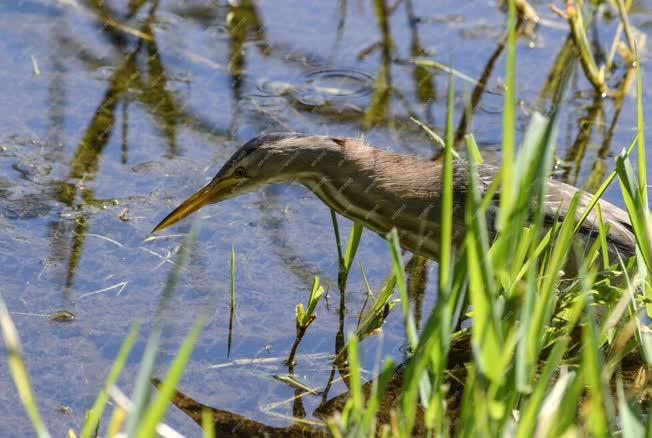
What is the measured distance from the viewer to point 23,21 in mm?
5242

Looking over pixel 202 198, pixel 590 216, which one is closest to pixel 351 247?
pixel 202 198

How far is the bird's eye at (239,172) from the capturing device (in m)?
3.60

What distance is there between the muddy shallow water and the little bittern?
256 millimetres

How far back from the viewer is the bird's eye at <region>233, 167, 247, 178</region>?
142 inches

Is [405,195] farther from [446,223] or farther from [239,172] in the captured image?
[446,223]

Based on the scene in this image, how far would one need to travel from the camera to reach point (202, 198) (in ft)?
12.1

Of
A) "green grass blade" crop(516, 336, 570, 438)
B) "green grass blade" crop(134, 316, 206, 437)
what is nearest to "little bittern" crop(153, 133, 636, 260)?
"green grass blade" crop(516, 336, 570, 438)

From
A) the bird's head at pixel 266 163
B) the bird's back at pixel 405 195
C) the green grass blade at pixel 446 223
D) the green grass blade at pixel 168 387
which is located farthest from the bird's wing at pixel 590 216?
the green grass blade at pixel 168 387

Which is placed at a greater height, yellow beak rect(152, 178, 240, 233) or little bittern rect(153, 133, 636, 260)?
little bittern rect(153, 133, 636, 260)

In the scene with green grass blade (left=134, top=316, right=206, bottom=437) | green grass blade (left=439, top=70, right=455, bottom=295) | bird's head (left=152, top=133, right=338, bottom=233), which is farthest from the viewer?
bird's head (left=152, top=133, right=338, bottom=233)

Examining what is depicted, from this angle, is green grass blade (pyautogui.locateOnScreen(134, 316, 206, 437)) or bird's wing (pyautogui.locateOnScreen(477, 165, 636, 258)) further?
bird's wing (pyautogui.locateOnScreen(477, 165, 636, 258))

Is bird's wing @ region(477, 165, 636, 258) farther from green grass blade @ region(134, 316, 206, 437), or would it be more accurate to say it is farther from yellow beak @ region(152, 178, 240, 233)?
green grass blade @ region(134, 316, 206, 437)

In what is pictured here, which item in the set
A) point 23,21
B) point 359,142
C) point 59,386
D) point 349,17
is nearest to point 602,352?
point 359,142

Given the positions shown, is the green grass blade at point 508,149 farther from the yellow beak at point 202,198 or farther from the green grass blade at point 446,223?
the yellow beak at point 202,198
